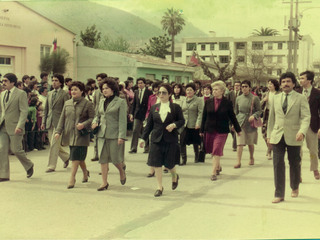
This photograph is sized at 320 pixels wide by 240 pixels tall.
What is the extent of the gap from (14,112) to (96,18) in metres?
26.7

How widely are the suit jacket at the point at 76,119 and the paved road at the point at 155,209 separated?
31.6 inches

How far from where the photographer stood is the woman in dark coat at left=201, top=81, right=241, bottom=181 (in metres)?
8.98

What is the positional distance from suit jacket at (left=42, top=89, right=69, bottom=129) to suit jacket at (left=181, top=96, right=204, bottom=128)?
8.54 ft

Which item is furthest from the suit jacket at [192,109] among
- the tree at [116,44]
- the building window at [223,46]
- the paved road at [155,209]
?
the building window at [223,46]

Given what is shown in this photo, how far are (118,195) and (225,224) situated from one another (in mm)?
2218

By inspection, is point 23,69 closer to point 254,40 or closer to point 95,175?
point 95,175

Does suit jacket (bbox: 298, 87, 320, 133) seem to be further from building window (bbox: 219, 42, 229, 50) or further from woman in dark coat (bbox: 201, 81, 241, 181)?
building window (bbox: 219, 42, 229, 50)

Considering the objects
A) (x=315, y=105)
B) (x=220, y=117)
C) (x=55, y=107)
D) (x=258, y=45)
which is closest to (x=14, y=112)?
(x=55, y=107)

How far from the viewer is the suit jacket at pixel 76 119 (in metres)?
8.09

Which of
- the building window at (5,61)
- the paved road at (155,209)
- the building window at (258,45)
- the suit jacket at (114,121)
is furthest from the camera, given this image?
the building window at (258,45)

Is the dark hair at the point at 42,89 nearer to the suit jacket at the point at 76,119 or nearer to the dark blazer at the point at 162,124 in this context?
the suit jacket at the point at 76,119

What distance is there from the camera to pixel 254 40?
71.4 m

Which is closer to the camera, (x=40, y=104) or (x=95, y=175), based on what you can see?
(x=95, y=175)

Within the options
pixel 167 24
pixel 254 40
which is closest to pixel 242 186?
pixel 167 24
